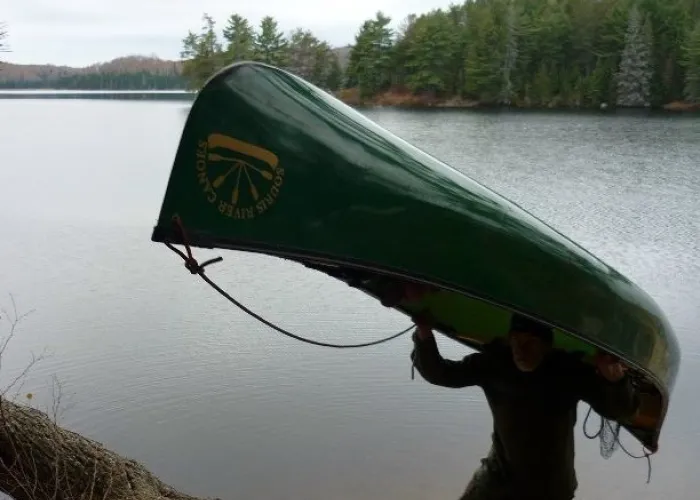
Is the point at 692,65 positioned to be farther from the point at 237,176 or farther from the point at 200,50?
the point at 237,176

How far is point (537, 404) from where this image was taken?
221cm

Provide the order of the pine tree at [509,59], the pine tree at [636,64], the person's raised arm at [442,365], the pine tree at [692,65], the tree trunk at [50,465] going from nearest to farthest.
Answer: the person's raised arm at [442,365] → the tree trunk at [50,465] → the pine tree at [692,65] → the pine tree at [636,64] → the pine tree at [509,59]

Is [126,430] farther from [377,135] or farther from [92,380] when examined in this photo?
[377,135]

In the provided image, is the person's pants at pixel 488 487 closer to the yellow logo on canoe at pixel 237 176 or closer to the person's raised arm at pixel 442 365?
the person's raised arm at pixel 442 365

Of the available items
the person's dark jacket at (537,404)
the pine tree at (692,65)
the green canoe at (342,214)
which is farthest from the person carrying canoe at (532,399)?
the pine tree at (692,65)

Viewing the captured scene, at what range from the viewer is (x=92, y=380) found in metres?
7.67

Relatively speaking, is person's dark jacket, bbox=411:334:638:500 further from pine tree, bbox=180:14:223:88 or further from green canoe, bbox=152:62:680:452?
pine tree, bbox=180:14:223:88

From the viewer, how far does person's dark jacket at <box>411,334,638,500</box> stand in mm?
2211

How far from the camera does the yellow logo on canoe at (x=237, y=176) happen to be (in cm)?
239

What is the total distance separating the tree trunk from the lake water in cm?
185

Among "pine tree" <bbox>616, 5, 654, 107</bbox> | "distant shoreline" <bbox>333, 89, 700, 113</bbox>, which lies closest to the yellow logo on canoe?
"distant shoreline" <bbox>333, 89, 700, 113</bbox>

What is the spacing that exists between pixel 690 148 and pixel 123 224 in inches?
667

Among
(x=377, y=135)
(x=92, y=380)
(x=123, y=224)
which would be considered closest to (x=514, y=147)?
(x=123, y=224)

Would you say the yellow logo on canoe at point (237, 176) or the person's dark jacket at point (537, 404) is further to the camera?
the yellow logo on canoe at point (237, 176)
